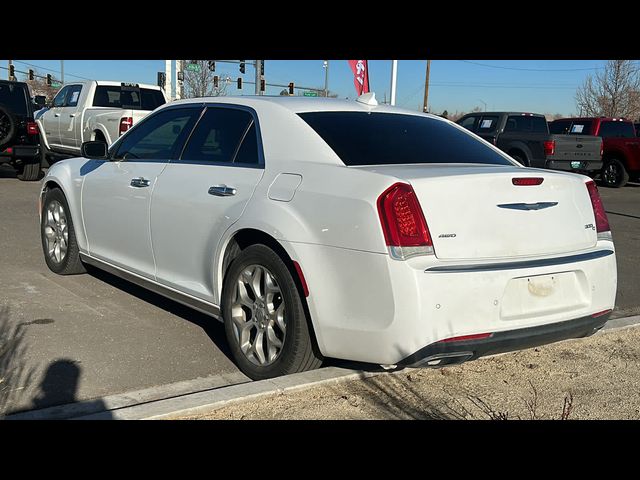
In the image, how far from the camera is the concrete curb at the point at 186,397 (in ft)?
10.6

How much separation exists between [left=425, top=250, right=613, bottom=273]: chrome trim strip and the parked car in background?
1664cm

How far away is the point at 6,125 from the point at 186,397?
11.0m

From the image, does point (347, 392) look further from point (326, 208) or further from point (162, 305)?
point (162, 305)

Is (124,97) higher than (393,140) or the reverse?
the reverse

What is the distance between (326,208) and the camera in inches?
137

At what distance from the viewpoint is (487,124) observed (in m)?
18.7

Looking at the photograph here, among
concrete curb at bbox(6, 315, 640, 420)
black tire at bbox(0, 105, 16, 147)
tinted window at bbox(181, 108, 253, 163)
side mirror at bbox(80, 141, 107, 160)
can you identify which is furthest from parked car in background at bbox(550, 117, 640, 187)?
concrete curb at bbox(6, 315, 640, 420)

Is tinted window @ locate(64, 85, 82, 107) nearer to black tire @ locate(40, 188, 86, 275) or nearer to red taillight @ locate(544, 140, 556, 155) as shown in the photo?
black tire @ locate(40, 188, 86, 275)

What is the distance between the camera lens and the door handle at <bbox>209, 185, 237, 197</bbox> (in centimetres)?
410

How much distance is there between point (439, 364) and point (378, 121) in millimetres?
1746

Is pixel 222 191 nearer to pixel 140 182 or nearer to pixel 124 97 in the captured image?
pixel 140 182

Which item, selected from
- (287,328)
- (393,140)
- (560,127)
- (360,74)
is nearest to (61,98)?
(360,74)

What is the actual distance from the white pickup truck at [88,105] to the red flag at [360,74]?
430 cm
